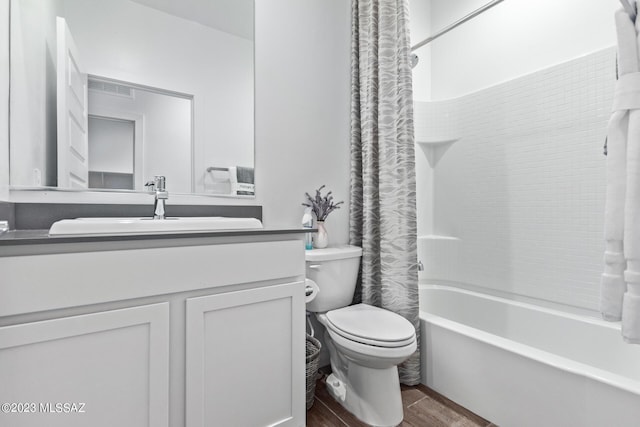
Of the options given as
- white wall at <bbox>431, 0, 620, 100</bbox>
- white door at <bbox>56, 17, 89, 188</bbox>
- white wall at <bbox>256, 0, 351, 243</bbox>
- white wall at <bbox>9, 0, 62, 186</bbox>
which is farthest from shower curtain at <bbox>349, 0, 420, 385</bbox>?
white wall at <bbox>9, 0, 62, 186</bbox>

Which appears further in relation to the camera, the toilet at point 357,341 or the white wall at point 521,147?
the white wall at point 521,147

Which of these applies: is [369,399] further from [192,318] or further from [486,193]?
[486,193]

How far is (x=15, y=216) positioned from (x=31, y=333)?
628 mm

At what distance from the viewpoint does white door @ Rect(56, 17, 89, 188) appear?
4.16 ft

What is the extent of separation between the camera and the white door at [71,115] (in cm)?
127

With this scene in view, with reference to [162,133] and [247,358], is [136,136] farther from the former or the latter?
[247,358]

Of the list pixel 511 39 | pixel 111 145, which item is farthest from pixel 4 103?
pixel 511 39

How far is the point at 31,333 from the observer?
76cm

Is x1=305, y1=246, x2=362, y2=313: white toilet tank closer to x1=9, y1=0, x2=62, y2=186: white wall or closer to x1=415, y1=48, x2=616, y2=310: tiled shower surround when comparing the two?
x1=415, y1=48, x2=616, y2=310: tiled shower surround

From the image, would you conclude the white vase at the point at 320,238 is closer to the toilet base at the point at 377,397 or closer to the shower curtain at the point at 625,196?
the toilet base at the point at 377,397

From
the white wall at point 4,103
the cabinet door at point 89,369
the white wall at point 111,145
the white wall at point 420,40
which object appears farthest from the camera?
the white wall at point 420,40

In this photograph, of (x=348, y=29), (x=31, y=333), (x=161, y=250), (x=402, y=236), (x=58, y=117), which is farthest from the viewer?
(x=348, y=29)

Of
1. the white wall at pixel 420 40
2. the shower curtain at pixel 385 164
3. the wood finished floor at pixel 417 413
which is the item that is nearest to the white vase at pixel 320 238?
the shower curtain at pixel 385 164

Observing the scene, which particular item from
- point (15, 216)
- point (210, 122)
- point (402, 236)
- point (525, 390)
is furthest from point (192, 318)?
point (525, 390)
